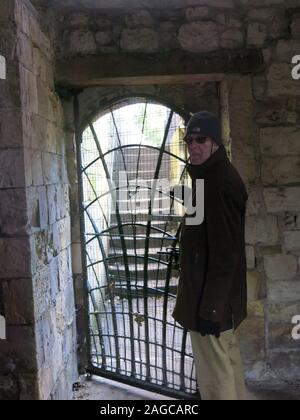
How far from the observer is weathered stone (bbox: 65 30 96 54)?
9.03 ft

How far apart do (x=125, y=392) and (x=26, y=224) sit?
1.60m

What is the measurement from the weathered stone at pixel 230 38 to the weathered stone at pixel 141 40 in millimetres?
433

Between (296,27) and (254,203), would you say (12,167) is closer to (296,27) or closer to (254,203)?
(254,203)

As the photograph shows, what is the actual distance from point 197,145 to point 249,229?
3.16 feet

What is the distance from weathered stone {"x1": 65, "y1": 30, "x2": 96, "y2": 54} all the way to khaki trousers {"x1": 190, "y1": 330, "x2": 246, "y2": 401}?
1903mm

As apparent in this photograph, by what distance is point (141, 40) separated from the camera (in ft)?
8.99

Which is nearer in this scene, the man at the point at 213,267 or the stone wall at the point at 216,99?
the man at the point at 213,267

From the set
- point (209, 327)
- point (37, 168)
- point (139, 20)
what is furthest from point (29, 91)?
point (209, 327)

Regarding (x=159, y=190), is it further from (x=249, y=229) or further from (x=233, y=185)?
(x=233, y=185)

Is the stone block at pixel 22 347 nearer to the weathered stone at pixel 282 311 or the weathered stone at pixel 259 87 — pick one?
the weathered stone at pixel 282 311

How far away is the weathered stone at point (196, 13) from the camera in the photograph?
2725mm

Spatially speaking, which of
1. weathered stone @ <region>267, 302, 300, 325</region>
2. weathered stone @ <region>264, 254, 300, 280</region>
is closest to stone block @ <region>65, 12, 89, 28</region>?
weathered stone @ <region>264, 254, 300, 280</region>

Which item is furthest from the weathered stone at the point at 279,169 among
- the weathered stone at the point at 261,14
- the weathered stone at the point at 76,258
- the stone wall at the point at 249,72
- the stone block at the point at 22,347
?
the stone block at the point at 22,347
